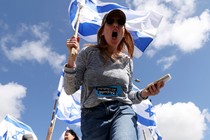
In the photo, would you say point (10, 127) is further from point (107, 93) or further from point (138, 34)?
point (107, 93)

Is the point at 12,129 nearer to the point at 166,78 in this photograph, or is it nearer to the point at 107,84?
the point at 107,84

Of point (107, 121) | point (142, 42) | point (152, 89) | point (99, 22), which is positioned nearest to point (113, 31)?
point (152, 89)

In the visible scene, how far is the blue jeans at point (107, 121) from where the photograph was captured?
111 inches

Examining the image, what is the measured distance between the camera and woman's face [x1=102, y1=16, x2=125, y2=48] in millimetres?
3398

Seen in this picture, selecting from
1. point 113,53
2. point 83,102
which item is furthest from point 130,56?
point 83,102

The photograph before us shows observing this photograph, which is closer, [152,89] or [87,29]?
[152,89]

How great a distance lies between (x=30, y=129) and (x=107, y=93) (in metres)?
11.8

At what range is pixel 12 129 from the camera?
14141 mm

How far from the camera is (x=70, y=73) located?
9.97 ft

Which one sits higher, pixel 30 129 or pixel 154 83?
pixel 30 129

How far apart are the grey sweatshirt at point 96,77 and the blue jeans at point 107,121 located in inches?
2.5

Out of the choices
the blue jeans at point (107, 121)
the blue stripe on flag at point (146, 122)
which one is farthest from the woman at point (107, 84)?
the blue stripe on flag at point (146, 122)

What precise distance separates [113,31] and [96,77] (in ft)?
1.89

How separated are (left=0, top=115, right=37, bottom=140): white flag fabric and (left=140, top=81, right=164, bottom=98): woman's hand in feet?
37.5
